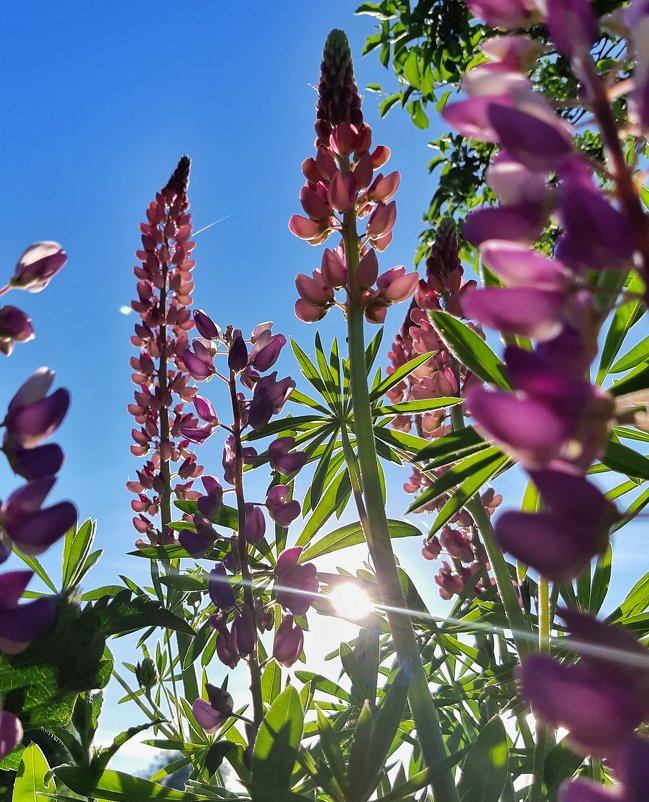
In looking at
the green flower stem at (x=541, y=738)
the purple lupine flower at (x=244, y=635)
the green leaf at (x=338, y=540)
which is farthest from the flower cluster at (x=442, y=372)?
the green flower stem at (x=541, y=738)

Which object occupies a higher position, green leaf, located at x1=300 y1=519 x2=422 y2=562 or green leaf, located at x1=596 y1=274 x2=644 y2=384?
green leaf, located at x1=596 y1=274 x2=644 y2=384

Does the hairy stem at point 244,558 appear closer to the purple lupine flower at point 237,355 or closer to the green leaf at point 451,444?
the purple lupine flower at point 237,355

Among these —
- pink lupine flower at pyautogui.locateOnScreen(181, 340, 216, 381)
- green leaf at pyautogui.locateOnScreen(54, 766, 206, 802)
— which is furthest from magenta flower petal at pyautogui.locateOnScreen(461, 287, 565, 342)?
pink lupine flower at pyautogui.locateOnScreen(181, 340, 216, 381)

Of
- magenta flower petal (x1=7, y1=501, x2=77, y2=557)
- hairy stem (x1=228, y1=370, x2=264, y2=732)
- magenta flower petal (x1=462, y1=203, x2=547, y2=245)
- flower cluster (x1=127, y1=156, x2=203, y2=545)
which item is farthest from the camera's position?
flower cluster (x1=127, y1=156, x2=203, y2=545)

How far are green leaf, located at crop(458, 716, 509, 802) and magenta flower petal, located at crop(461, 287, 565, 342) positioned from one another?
0.61 m

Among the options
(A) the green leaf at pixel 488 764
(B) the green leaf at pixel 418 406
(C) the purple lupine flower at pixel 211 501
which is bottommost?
(A) the green leaf at pixel 488 764

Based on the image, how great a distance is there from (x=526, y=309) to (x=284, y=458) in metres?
0.92

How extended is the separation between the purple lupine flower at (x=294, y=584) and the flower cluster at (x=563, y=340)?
805mm

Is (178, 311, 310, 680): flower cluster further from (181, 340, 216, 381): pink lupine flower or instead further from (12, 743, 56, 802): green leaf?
(12, 743, 56, 802): green leaf

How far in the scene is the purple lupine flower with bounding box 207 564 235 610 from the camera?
117 centimetres

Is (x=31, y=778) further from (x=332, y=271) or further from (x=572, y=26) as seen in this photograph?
(x=572, y=26)

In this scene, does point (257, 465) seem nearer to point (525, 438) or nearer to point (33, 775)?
point (33, 775)

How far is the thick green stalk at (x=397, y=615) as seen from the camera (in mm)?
842

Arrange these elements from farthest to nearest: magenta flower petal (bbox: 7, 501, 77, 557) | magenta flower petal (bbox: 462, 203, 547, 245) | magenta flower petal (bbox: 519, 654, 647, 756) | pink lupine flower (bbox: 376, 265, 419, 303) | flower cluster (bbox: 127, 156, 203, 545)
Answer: flower cluster (bbox: 127, 156, 203, 545), pink lupine flower (bbox: 376, 265, 419, 303), magenta flower petal (bbox: 7, 501, 77, 557), magenta flower petal (bbox: 462, 203, 547, 245), magenta flower petal (bbox: 519, 654, 647, 756)
